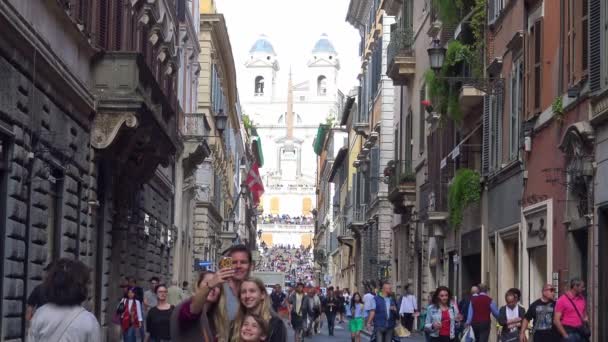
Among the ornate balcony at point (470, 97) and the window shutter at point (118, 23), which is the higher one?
the window shutter at point (118, 23)

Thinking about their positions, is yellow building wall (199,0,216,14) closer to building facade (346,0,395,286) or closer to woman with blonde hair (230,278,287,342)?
building facade (346,0,395,286)

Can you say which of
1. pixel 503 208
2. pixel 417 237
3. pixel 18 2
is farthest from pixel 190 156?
pixel 18 2

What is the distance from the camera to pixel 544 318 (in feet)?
63.0

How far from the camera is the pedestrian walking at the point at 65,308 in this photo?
904 cm

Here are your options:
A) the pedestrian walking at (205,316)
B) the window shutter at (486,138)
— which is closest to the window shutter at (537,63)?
the window shutter at (486,138)

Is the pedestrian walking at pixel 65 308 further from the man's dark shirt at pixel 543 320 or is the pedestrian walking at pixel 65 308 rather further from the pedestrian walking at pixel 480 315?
the pedestrian walking at pixel 480 315

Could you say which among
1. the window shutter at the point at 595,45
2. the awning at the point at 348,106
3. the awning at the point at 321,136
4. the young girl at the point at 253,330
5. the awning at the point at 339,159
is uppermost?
the awning at the point at 321,136

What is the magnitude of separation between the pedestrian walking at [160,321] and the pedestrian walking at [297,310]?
15.7 m

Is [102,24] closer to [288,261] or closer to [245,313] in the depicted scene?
[245,313]

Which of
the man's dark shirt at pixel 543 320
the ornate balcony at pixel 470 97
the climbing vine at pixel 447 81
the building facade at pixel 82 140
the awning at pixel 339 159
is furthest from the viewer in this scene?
the awning at pixel 339 159

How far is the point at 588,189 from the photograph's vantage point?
830 inches

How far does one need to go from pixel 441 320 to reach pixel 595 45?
201 inches

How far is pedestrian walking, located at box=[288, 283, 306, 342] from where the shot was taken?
36.7 metres

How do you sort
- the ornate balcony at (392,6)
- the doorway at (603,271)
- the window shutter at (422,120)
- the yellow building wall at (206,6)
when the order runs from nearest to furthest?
the doorway at (603,271)
the window shutter at (422,120)
the ornate balcony at (392,6)
the yellow building wall at (206,6)
